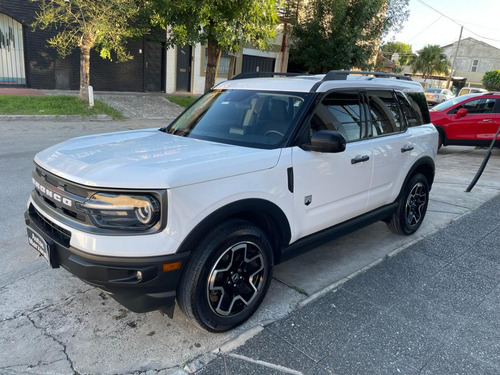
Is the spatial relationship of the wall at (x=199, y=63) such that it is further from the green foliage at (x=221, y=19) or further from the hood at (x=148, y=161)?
the hood at (x=148, y=161)

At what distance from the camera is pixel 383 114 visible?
13.5 feet

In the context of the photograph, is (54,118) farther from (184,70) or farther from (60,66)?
(184,70)

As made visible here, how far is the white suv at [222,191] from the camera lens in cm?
230

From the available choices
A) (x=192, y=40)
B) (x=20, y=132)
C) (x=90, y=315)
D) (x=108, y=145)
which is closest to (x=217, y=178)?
(x=108, y=145)

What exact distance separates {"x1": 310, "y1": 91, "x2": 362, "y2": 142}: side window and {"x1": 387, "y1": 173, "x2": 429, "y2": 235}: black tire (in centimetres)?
125

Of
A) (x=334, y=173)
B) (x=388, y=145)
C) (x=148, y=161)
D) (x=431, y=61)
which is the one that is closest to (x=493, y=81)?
(x=431, y=61)

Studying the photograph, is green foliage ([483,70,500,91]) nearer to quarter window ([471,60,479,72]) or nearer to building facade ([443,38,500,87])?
building facade ([443,38,500,87])

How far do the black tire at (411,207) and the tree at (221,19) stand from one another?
825cm

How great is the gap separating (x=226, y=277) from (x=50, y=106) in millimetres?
12558

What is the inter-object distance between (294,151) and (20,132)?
30.4 ft

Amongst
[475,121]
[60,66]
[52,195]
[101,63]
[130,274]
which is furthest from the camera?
[101,63]

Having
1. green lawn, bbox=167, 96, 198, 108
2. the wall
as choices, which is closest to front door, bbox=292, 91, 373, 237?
green lawn, bbox=167, 96, 198, 108

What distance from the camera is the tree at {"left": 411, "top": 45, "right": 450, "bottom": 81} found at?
5359cm

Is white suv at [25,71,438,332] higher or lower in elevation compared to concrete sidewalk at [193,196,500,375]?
higher
